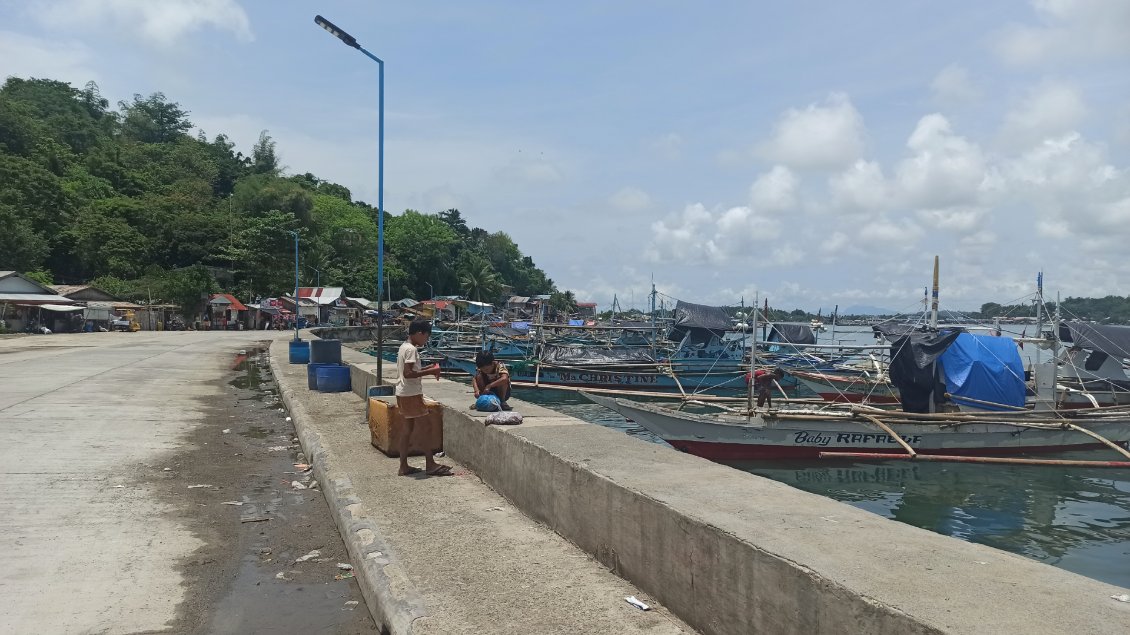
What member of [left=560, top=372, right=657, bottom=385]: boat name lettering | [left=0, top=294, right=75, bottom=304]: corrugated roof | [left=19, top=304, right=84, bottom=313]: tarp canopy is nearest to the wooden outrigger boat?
[left=560, top=372, right=657, bottom=385]: boat name lettering

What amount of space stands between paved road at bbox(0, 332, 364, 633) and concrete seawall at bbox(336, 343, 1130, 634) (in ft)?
8.23

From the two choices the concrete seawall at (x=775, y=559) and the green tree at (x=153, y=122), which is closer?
the concrete seawall at (x=775, y=559)

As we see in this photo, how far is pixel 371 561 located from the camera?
4.70 metres

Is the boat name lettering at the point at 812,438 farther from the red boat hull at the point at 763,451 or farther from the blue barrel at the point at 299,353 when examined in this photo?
the blue barrel at the point at 299,353

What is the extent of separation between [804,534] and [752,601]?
0.47 m

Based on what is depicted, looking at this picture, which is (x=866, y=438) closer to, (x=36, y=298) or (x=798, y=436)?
(x=798, y=436)

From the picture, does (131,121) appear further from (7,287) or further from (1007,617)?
(1007,617)

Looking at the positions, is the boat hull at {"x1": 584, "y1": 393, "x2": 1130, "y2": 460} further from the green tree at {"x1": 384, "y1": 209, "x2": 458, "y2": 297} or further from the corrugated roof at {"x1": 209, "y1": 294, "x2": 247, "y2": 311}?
the green tree at {"x1": 384, "y1": 209, "x2": 458, "y2": 297}

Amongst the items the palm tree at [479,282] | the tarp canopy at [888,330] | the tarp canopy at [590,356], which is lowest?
the tarp canopy at [590,356]

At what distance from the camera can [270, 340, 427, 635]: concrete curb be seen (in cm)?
395

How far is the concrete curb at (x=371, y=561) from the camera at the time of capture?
156 inches

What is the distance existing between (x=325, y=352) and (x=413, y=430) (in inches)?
378

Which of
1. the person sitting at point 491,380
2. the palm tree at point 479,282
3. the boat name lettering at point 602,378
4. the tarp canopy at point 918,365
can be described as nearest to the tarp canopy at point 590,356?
the boat name lettering at point 602,378

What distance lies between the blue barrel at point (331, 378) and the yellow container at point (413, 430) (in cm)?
707
